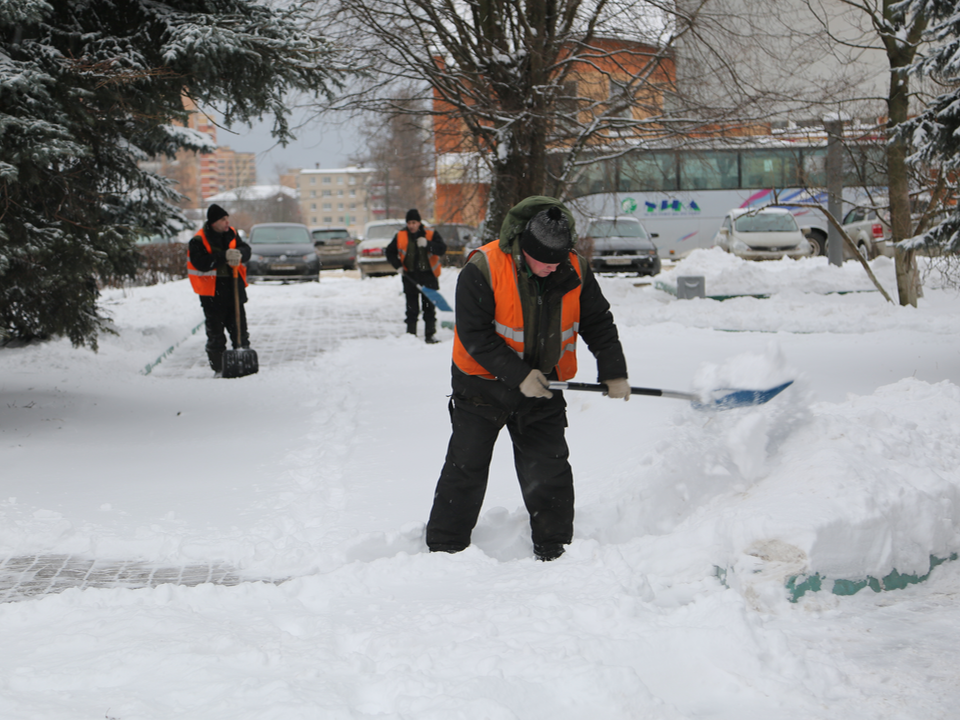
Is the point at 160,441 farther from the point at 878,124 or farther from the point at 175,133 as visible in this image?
the point at 878,124

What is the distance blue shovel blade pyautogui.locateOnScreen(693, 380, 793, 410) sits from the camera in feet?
13.1

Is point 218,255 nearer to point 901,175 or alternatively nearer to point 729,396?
point 729,396

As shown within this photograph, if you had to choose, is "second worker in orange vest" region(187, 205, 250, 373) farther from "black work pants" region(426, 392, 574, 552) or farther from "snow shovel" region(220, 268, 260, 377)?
"black work pants" region(426, 392, 574, 552)

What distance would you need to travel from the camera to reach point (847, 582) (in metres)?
3.32

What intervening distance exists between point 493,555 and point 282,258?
55.7 ft

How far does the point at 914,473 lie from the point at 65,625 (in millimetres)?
3302

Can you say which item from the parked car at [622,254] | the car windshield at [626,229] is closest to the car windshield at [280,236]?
the parked car at [622,254]

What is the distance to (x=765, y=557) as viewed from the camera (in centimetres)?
332

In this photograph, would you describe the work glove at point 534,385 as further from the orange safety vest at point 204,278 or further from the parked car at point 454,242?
the parked car at point 454,242

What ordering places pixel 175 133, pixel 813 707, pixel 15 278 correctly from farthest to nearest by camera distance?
pixel 175 133, pixel 15 278, pixel 813 707

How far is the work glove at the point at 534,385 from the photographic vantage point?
3.43 metres

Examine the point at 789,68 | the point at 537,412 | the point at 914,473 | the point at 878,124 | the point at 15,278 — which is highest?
the point at 789,68

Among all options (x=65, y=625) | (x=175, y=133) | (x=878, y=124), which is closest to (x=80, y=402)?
(x=65, y=625)

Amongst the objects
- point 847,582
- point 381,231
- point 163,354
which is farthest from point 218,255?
point 381,231
